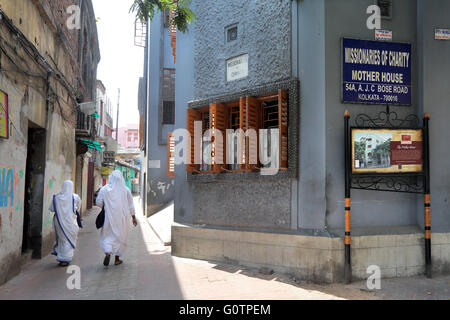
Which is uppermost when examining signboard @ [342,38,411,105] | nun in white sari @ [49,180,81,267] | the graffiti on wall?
signboard @ [342,38,411,105]

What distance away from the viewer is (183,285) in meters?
5.34

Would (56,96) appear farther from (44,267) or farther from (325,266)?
(325,266)

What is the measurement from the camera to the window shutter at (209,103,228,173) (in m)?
6.91

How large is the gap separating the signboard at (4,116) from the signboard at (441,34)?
21.1 ft

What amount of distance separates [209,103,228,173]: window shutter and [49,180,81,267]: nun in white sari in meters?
2.72

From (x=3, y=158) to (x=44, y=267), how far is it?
96.2 inches

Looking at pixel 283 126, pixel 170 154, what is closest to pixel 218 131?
pixel 283 126

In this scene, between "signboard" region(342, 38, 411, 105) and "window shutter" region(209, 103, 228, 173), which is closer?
"signboard" region(342, 38, 411, 105)

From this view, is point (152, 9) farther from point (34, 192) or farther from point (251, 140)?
point (34, 192)

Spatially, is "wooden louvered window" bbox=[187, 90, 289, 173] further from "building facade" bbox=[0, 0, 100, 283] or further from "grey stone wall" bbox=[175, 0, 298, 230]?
"building facade" bbox=[0, 0, 100, 283]

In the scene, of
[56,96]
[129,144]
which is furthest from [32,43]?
[129,144]

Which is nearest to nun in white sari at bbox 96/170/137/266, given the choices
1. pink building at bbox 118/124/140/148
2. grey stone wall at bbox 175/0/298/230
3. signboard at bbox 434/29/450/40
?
grey stone wall at bbox 175/0/298/230

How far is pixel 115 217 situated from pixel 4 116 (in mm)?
2683

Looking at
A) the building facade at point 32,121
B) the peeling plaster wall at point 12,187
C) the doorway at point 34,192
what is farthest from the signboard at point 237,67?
the doorway at point 34,192
